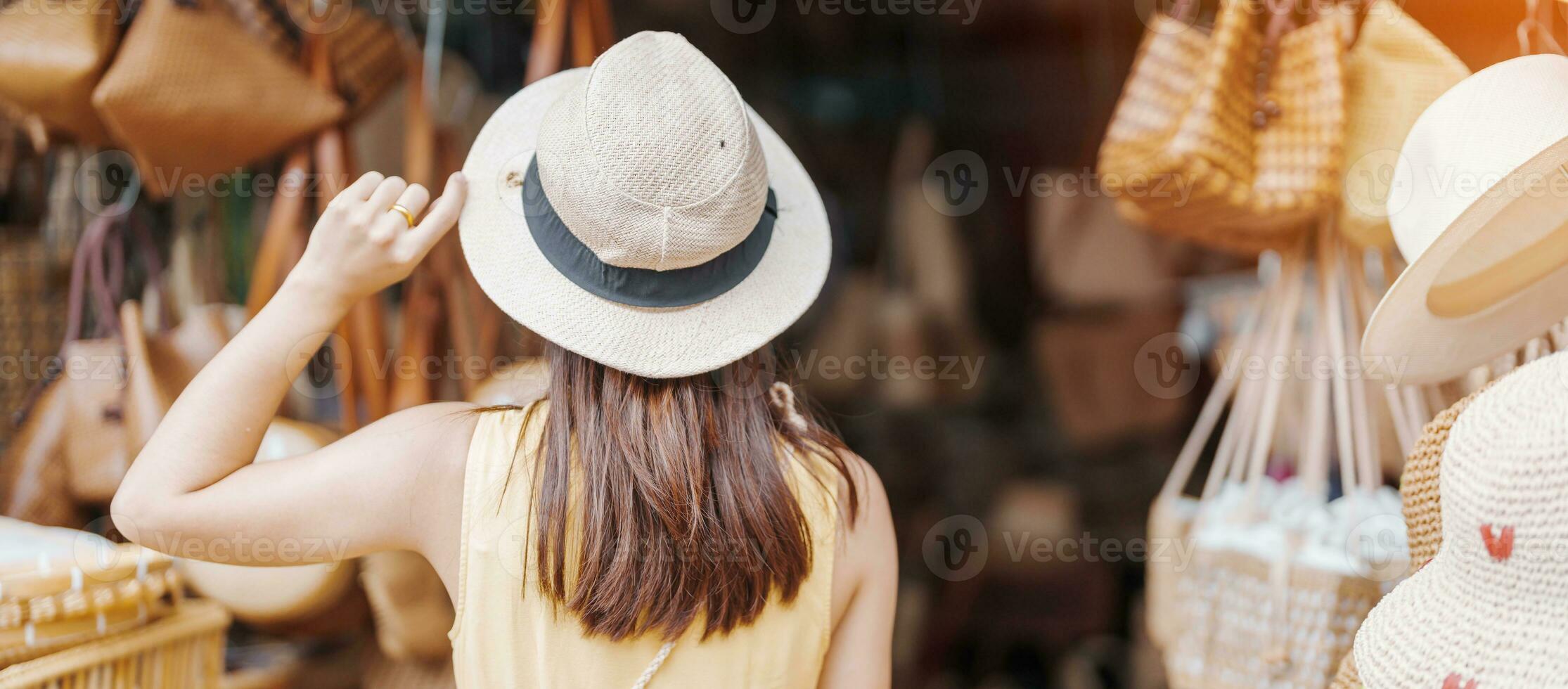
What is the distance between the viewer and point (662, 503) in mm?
982

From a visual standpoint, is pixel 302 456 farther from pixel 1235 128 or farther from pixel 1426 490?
pixel 1235 128

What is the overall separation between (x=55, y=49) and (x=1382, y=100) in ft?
6.02

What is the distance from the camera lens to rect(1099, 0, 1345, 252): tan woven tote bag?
1309 mm

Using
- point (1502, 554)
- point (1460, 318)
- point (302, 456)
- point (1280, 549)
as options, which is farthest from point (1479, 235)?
point (302, 456)

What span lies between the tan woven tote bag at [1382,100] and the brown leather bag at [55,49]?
5.72 feet

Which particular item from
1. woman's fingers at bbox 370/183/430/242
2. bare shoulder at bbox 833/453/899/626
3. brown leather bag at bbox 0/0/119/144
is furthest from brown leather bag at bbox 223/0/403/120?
bare shoulder at bbox 833/453/899/626

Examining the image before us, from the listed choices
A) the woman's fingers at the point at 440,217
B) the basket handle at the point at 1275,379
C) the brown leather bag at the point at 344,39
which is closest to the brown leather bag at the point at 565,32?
the brown leather bag at the point at 344,39

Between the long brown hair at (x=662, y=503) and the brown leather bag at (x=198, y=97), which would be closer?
the long brown hair at (x=662, y=503)

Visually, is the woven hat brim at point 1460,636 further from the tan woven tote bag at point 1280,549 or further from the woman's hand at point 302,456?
the woman's hand at point 302,456

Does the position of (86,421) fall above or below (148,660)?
above

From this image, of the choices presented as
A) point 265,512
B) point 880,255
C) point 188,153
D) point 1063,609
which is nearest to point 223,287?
point 188,153

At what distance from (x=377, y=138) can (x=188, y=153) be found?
0.53 metres

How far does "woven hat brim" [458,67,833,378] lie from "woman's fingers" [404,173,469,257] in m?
0.02

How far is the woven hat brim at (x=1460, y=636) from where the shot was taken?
0.75 meters
